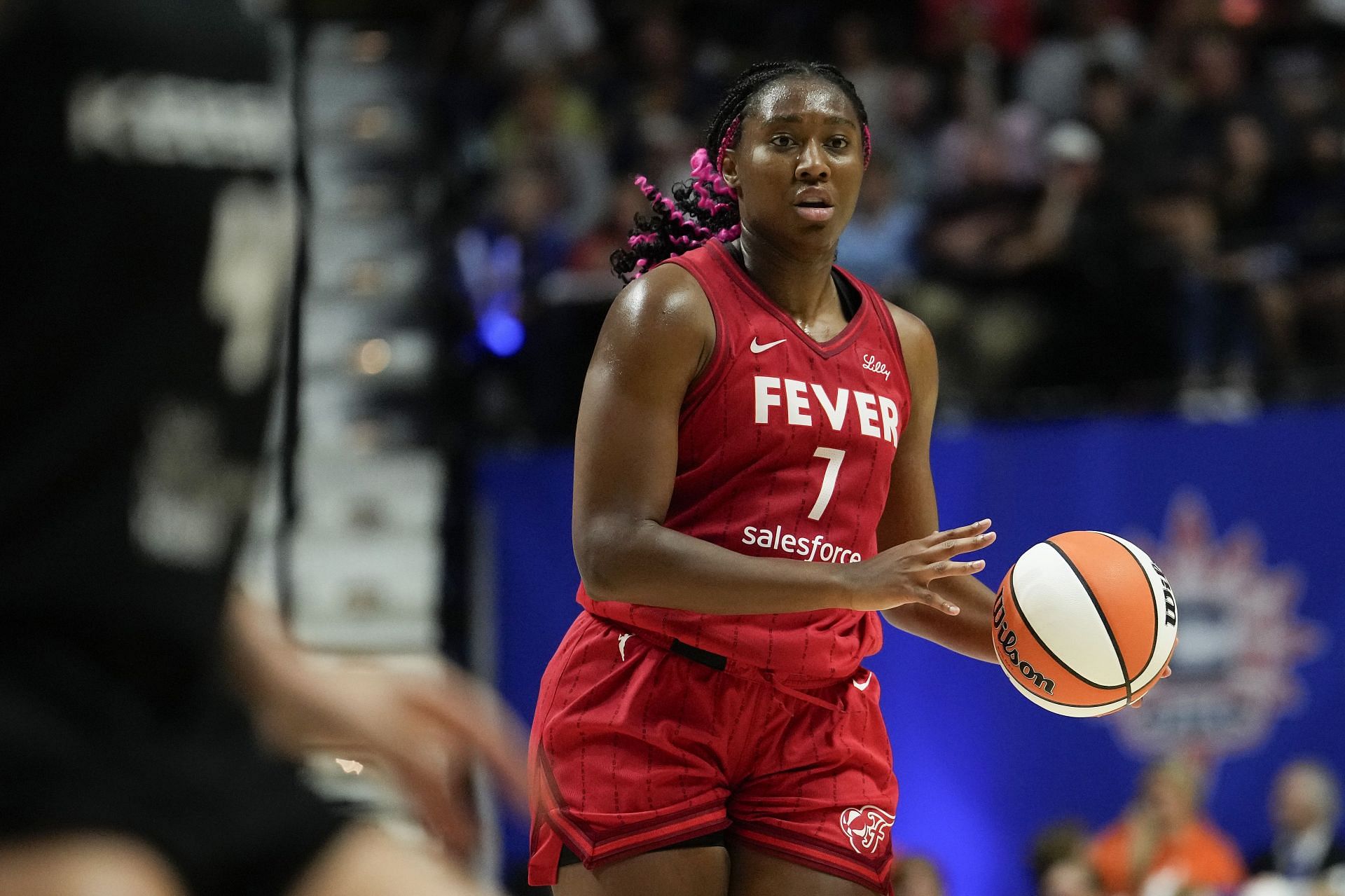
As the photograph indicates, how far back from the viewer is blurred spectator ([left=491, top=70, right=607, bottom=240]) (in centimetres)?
872

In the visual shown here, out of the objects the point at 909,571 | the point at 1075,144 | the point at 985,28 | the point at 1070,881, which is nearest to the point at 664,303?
the point at 909,571

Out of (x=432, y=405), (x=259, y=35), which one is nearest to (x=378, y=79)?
(x=432, y=405)

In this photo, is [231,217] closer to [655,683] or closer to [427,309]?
→ [655,683]

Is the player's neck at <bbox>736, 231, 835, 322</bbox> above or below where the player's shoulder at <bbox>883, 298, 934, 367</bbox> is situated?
above

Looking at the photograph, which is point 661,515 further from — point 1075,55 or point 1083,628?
point 1075,55

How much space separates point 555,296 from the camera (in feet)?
25.5

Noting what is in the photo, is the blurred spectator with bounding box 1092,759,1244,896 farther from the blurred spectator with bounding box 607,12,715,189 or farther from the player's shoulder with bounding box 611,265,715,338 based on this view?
the player's shoulder with bounding box 611,265,715,338

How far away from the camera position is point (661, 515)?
319cm

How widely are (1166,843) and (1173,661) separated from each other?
0.79m

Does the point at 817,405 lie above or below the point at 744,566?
above

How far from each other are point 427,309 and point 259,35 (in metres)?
6.83

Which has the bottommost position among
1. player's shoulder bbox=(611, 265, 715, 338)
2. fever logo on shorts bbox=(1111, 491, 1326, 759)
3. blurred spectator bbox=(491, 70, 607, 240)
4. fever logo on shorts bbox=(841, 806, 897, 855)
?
fever logo on shorts bbox=(1111, 491, 1326, 759)

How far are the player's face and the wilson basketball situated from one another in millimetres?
816

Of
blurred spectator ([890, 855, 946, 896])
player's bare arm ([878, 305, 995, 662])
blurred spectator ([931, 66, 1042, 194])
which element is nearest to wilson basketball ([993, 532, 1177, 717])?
player's bare arm ([878, 305, 995, 662])
